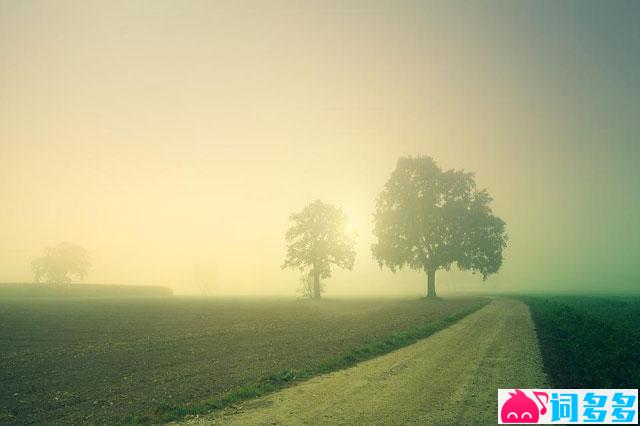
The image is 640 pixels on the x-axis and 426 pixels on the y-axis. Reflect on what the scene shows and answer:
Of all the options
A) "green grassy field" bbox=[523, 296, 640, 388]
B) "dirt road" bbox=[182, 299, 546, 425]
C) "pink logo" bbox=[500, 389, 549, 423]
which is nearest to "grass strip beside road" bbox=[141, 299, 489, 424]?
"dirt road" bbox=[182, 299, 546, 425]

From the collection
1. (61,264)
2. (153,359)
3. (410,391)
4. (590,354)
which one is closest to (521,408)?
(410,391)

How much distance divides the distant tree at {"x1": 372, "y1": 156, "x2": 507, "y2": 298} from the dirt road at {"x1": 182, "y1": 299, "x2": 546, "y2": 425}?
42.9 metres

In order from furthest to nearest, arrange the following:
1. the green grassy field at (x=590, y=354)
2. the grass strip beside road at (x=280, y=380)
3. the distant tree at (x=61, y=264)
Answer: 1. the distant tree at (x=61, y=264)
2. the green grassy field at (x=590, y=354)
3. the grass strip beside road at (x=280, y=380)

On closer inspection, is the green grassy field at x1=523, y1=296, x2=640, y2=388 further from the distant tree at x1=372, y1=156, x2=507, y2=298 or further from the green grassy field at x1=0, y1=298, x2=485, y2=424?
the distant tree at x1=372, y1=156, x2=507, y2=298

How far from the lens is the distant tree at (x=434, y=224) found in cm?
6194

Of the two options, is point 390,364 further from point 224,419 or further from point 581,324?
point 581,324

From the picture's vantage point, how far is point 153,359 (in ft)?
66.8

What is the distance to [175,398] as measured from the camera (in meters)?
13.2

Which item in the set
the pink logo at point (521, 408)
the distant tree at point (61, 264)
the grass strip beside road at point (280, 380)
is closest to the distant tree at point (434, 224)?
the grass strip beside road at point (280, 380)

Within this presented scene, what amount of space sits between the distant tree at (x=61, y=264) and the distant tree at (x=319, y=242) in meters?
92.2

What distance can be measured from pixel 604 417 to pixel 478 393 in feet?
10.5

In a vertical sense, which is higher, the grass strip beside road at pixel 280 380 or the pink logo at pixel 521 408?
the pink logo at pixel 521 408

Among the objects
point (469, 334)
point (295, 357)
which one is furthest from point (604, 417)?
point (469, 334)

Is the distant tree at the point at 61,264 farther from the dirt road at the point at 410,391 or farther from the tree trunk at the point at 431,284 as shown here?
the dirt road at the point at 410,391
